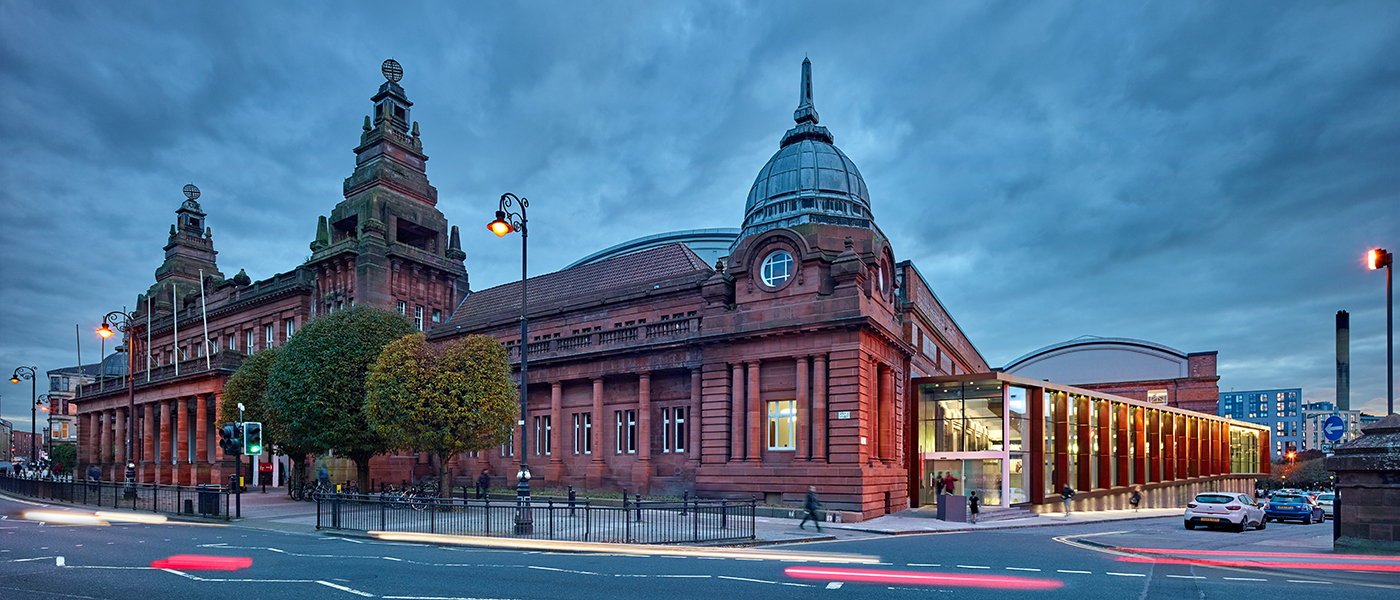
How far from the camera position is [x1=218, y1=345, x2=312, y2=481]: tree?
134 feet

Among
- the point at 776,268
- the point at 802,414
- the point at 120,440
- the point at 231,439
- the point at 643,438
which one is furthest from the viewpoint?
the point at 120,440

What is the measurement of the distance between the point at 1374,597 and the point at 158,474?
69971 mm

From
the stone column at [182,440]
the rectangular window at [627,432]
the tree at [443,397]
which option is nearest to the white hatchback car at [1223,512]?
the rectangular window at [627,432]

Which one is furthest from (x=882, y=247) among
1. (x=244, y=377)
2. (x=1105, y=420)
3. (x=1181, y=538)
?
(x=244, y=377)

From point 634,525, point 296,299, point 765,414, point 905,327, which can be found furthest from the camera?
point 296,299

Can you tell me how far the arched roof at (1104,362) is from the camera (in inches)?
3051

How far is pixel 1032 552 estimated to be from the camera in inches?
751

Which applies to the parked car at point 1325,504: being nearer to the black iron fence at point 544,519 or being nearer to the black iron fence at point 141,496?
the black iron fence at point 544,519

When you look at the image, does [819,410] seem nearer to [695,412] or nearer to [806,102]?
[695,412]

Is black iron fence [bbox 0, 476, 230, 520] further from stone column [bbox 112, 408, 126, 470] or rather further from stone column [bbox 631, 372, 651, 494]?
stone column [bbox 112, 408, 126, 470]

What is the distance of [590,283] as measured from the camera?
1902 inches

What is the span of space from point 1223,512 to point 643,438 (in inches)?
900

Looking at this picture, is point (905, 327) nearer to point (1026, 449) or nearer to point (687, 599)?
point (1026, 449)

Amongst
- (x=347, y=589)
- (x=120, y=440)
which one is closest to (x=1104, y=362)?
(x=347, y=589)
